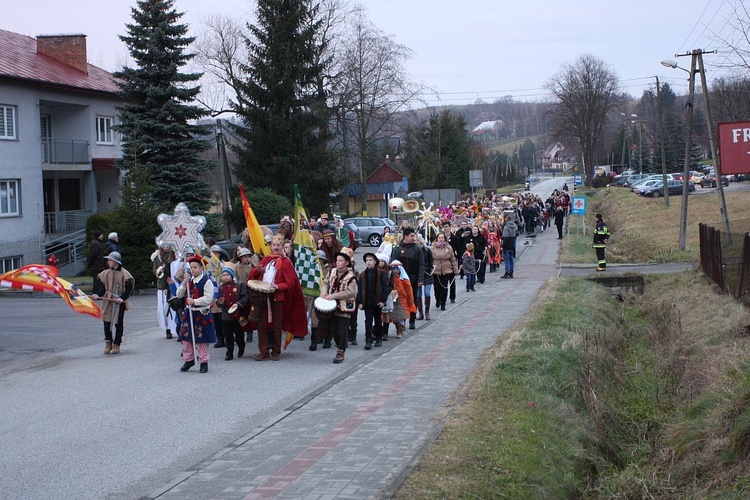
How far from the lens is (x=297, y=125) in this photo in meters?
46.0

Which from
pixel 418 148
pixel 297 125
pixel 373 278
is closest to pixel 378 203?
pixel 418 148

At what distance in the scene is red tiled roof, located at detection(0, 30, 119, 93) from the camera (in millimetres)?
35312

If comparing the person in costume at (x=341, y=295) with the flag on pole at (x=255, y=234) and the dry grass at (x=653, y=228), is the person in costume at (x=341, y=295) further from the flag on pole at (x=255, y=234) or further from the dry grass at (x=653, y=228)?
the dry grass at (x=653, y=228)

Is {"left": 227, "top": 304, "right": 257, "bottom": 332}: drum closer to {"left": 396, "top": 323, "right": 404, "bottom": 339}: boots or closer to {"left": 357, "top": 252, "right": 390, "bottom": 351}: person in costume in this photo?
{"left": 357, "top": 252, "right": 390, "bottom": 351}: person in costume

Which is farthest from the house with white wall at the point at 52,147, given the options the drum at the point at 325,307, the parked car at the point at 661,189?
the parked car at the point at 661,189

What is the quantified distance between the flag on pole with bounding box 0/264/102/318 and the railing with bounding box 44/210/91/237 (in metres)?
23.7

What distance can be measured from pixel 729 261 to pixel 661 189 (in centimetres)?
5422

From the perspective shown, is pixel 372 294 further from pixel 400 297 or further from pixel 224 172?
pixel 224 172

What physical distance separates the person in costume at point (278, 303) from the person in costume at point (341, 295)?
1.54 ft

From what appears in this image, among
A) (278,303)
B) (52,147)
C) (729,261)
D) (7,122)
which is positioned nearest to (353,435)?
(278,303)

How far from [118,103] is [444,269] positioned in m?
26.6

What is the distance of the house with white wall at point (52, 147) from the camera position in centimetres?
3459

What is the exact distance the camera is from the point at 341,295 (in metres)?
13.8

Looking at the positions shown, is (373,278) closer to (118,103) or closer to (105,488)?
(105,488)
